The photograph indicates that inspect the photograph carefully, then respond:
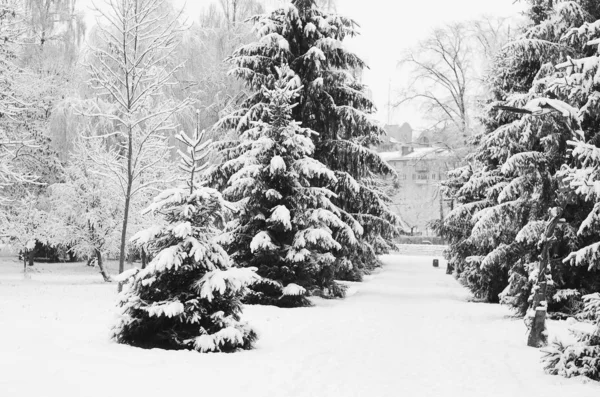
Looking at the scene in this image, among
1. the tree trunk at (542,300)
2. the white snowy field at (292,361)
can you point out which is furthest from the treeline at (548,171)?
the white snowy field at (292,361)

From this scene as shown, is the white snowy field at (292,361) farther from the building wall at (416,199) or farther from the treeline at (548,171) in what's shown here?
the building wall at (416,199)

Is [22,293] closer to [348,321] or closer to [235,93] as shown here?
[348,321]

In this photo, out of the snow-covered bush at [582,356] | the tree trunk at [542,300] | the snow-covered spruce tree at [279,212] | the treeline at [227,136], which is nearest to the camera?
the snow-covered bush at [582,356]

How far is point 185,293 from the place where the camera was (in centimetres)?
891

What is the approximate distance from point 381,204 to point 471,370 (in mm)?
12371

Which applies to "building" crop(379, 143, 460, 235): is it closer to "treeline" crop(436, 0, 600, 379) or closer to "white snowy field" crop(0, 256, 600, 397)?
"treeline" crop(436, 0, 600, 379)

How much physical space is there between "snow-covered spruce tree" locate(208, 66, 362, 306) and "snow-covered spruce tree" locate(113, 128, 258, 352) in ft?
17.6

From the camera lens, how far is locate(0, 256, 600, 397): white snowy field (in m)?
6.23

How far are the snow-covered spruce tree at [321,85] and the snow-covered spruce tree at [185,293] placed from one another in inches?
352

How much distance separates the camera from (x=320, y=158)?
19516mm

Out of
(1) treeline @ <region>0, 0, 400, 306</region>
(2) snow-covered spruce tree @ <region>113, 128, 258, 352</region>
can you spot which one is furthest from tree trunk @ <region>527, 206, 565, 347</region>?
(1) treeline @ <region>0, 0, 400, 306</region>

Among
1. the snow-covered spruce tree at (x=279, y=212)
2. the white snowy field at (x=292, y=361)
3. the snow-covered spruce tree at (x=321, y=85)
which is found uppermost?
the snow-covered spruce tree at (x=321, y=85)

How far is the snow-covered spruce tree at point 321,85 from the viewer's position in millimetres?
18406

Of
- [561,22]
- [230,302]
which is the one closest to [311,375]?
[230,302]
